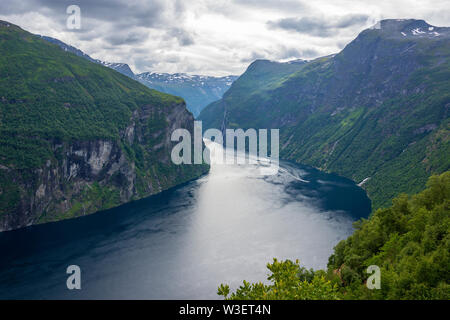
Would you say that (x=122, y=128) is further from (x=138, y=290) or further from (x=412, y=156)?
(x=412, y=156)

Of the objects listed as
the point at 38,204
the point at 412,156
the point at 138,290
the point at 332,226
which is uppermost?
the point at 412,156

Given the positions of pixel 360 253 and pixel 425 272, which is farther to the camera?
pixel 360 253

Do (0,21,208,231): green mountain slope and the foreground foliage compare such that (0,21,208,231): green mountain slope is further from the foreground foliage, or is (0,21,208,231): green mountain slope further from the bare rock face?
the foreground foliage

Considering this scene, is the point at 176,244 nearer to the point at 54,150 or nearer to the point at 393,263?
the point at 393,263

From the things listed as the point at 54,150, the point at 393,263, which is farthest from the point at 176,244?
the point at 54,150

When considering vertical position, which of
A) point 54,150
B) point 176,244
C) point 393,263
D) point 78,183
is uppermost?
point 54,150
